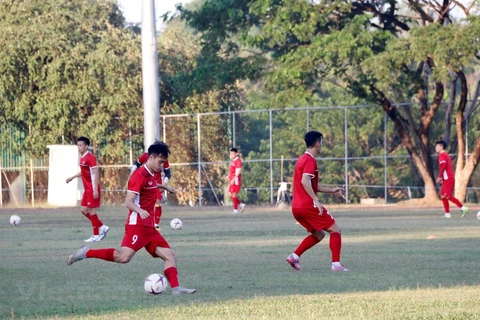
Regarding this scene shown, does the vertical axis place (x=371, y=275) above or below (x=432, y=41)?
below

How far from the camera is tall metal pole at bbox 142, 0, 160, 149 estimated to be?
29.2 metres

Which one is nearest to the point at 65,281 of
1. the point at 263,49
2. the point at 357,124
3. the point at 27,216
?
the point at 27,216

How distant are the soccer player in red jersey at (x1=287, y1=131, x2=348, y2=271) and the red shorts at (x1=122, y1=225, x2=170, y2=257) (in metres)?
2.44

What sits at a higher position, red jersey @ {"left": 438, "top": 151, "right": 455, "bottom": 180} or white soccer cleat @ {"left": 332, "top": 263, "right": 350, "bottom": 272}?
red jersey @ {"left": 438, "top": 151, "right": 455, "bottom": 180}

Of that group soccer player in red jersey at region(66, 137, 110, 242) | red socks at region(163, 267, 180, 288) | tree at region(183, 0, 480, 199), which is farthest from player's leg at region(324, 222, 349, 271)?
tree at region(183, 0, 480, 199)

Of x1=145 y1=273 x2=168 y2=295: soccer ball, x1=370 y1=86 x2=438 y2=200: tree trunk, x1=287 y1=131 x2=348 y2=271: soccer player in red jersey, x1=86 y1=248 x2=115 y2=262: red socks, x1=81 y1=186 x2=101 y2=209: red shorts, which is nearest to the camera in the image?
x1=145 y1=273 x2=168 y2=295: soccer ball

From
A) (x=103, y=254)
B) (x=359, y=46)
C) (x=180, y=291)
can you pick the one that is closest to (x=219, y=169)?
(x=359, y=46)

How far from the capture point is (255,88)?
72.2 metres

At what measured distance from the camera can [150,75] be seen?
30156 millimetres

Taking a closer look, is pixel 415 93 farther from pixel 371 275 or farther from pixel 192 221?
pixel 371 275

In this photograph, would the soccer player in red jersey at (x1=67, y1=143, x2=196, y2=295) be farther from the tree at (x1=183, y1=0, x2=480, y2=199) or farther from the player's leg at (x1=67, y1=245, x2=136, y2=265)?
the tree at (x1=183, y1=0, x2=480, y2=199)

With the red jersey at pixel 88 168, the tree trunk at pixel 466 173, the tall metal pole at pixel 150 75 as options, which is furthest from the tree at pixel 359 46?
the red jersey at pixel 88 168

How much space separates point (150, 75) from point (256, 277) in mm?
19466

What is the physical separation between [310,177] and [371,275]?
1.46 metres
